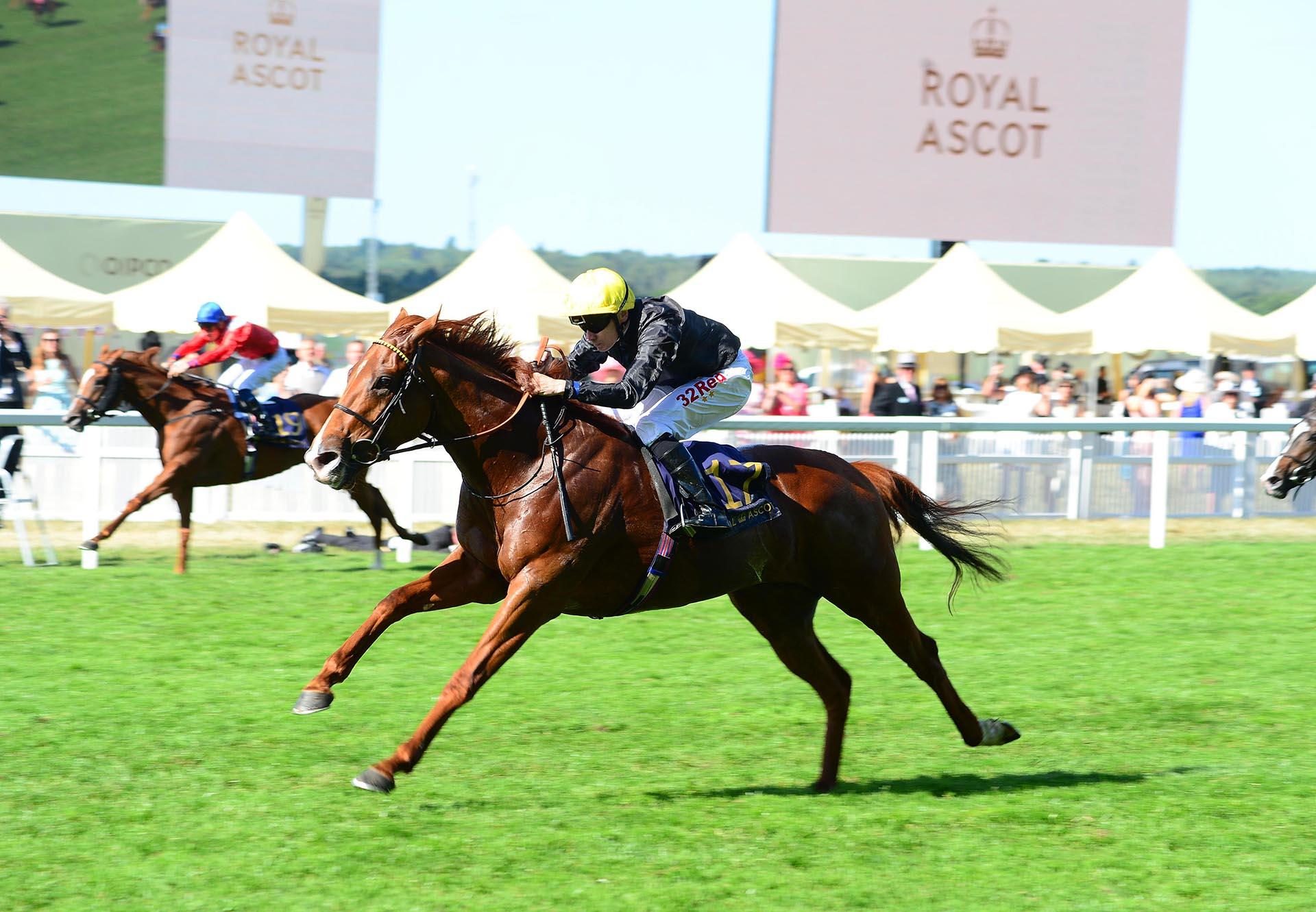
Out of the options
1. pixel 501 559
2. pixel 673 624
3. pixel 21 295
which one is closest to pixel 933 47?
pixel 21 295

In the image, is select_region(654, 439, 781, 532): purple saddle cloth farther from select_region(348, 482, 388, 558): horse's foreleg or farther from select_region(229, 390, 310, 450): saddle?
select_region(229, 390, 310, 450): saddle

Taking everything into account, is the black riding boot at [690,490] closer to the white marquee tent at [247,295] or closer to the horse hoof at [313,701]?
the horse hoof at [313,701]

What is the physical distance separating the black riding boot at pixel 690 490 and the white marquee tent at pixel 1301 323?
17.9 m

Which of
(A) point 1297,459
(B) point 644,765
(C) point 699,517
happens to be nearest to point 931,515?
(C) point 699,517

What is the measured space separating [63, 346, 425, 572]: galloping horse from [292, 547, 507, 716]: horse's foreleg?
510cm

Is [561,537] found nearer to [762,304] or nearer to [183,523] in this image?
[183,523]

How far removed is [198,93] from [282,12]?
2020 mm

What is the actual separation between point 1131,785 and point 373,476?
790 centimetres

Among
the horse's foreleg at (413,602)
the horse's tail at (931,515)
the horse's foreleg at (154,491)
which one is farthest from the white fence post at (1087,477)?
the horse's foreleg at (413,602)

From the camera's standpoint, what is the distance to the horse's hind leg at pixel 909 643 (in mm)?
5840

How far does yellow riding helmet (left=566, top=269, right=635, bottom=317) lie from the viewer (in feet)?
17.4

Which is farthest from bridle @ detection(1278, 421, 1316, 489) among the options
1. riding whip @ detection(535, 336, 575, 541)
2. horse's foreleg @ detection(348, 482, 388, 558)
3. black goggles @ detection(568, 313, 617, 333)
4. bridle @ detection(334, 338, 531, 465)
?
horse's foreleg @ detection(348, 482, 388, 558)

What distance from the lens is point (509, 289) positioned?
1888cm

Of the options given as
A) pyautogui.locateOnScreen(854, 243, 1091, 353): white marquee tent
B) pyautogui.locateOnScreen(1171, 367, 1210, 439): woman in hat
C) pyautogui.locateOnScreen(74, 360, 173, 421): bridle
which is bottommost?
pyautogui.locateOnScreen(74, 360, 173, 421): bridle
